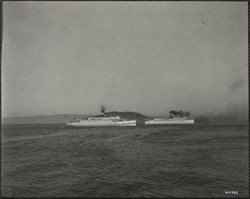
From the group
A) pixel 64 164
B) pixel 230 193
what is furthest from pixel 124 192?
pixel 64 164

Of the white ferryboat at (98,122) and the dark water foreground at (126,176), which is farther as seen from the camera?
the white ferryboat at (98,122)

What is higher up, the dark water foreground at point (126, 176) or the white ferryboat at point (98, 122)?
the white ferryboat at point (98, 122)

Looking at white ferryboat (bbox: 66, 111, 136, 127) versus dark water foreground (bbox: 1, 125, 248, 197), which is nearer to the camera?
dark water foreground (bbox: 1, 125, 248, 197)

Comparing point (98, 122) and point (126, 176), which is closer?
point (126, 176)

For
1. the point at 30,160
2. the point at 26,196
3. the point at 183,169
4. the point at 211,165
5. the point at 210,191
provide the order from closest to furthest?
the point at 26,196, the point at 210,191, the point at 183,169, the point at 211,165, the point at 30,160

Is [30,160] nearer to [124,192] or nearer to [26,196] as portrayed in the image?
[26,196]

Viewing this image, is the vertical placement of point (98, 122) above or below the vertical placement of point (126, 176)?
above

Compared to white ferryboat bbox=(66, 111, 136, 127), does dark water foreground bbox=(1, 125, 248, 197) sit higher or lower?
lower

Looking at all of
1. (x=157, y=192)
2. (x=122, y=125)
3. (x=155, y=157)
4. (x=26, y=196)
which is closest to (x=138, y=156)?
(x=155, y=157)

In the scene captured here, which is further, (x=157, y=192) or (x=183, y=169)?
(x=183, y=169)

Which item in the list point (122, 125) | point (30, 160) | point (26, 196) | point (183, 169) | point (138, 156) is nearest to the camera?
point (26, 196)
